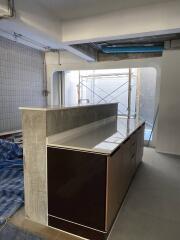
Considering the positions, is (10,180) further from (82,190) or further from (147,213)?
(147,213)

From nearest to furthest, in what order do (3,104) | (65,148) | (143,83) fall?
(65,148) → (3,104) → (143,83)

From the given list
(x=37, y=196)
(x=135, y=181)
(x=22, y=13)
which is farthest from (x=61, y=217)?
(x=22, y=13)

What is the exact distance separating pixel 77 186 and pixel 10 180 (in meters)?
1.41

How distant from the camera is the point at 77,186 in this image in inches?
63.3

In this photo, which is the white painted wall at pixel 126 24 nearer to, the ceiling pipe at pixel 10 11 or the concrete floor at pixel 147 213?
the ceiling pipe at pixel 10 11

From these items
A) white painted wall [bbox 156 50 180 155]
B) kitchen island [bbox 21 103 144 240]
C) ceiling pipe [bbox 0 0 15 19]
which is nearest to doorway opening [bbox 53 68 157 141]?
white painted wall [bbox 156 50 180 155]

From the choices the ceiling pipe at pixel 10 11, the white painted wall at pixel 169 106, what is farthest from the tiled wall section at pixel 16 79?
the white painted wall at pixel 169 106

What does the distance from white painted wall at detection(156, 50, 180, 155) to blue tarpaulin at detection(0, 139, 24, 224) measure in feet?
10.4

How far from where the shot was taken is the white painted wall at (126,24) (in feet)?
8.95

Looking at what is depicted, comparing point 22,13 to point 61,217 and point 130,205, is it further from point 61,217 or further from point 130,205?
point 130,205

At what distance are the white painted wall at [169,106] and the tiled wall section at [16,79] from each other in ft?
11.2

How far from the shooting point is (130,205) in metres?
2.14

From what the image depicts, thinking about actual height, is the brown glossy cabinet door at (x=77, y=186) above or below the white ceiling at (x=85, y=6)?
below

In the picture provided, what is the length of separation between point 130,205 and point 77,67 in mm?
4162
